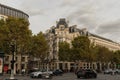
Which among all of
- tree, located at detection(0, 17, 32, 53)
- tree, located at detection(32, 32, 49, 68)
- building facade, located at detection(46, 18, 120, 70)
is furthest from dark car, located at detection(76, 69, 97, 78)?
building facade, located at detection(46, 18, 120, 70)

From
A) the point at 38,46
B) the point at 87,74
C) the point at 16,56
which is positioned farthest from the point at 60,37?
the point at 87,74

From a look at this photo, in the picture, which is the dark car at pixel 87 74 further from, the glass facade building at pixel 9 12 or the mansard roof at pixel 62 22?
the mansard roof at pixel 62 22

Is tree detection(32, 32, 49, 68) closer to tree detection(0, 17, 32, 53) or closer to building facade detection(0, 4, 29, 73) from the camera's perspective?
tree detection(0, 17, 32, 53)

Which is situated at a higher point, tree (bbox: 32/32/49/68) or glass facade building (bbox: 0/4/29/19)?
glass facade building (bbox: 0/4/29/19)

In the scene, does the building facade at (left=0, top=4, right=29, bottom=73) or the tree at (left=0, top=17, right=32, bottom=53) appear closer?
the tree at (left=0, top=17, right=32, bottom=53)

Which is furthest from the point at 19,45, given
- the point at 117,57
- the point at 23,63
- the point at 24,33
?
the point at 117,57

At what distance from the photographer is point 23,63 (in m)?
105

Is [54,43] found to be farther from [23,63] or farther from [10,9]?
[10,9]

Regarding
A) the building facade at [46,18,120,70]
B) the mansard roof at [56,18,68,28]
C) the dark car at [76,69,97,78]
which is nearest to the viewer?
the dark car at [76,69,97,78]

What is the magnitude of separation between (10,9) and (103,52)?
151ft

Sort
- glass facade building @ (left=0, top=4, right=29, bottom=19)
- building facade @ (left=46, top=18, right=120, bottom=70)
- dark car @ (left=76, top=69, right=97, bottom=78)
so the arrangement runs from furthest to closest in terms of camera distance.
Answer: building facade @ (left=46, top=18, right=120, bottom=70), glass facade building @ (left=0, top=4, right=29, bottom=19), dark car @ (left=76, top=69, right=97, bottom=78)

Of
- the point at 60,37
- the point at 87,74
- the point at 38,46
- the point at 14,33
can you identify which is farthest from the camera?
the point at 60,37

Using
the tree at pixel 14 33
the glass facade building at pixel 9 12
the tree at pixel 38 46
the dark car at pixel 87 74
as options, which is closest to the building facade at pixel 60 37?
the glass facade building at pixel 9 12

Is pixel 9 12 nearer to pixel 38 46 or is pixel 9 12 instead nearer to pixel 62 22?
pixel 62 22
